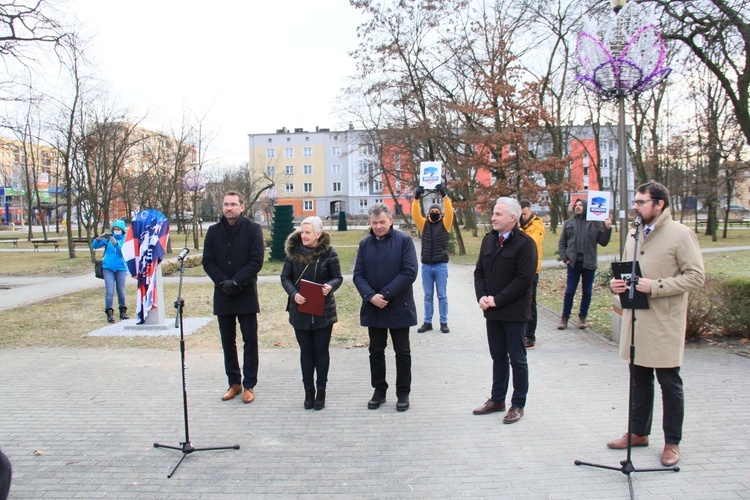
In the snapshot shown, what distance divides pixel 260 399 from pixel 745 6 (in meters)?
11.1

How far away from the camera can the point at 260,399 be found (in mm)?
5363

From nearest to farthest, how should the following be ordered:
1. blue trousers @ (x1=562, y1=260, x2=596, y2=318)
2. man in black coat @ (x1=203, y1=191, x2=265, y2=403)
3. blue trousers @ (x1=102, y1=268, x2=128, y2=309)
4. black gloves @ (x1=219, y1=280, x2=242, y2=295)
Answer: black gloves @ (x1=219, y1=280, x2=242, y2=295) < man in black coat @ (x1=203, y1=191, x2=265, y2=403) < blue trousers @ (x1=562, y1=260, x2=596, y2=318) < blue trousers @ (x1=102, y1=268, x2=128, y2=309)

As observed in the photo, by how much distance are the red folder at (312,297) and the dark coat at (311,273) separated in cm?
9

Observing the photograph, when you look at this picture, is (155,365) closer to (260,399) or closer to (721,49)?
(260,399)

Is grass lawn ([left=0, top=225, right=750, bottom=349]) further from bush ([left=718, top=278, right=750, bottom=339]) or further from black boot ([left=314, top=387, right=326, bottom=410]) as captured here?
black boot ([left=314, top=387, right=326, bottom=410])

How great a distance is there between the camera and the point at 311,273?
5.15 metres

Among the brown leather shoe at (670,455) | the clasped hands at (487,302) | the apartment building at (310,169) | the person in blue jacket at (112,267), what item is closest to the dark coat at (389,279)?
the clasped hands at (487,302)

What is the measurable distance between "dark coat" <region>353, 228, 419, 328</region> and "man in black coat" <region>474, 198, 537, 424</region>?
0.69m

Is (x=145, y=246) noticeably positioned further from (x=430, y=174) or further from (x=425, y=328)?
(x=430, y=174)

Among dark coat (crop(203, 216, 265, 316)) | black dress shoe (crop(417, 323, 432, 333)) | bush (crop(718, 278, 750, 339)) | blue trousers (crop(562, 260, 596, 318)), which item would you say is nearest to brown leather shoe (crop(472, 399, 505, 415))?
dark coat (crop(203, 216, 265, 316))

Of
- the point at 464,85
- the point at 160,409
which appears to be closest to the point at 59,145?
the point at 464,85

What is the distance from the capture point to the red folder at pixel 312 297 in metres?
4.94

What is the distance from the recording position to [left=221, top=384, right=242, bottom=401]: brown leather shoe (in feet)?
17.5

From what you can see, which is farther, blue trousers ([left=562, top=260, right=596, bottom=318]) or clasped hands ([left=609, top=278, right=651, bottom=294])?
blue trousers ([left=562, top=260, right=596, bottom=318])
